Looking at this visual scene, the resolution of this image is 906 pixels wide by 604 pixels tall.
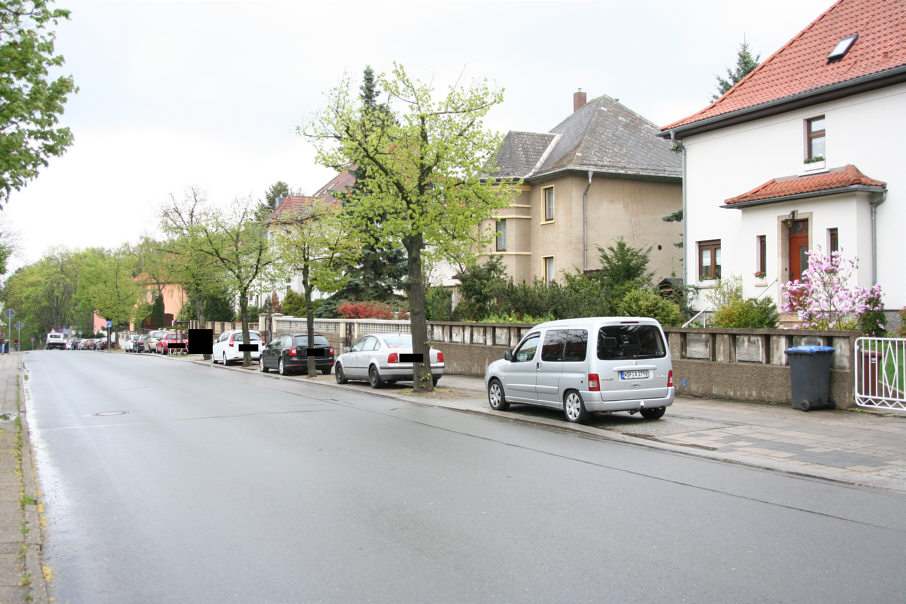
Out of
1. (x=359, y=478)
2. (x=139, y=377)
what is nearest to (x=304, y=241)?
(x=139, y=377)

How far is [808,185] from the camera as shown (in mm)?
20797

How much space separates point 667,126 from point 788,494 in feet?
68.9

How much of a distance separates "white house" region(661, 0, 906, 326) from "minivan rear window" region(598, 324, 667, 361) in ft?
35.0

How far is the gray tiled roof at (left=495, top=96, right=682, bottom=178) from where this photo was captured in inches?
1383

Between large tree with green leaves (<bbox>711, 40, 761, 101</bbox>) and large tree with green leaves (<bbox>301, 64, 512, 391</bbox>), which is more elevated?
large tree with green leaves (<bbox>711, 40, 761, 101</bbox>)

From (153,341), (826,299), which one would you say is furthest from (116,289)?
(826,299)

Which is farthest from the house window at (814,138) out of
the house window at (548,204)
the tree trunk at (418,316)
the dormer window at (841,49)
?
the house window at (548,204)

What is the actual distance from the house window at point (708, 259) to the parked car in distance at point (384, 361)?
10986 mm

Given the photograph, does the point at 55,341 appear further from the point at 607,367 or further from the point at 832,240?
the point at 607,367

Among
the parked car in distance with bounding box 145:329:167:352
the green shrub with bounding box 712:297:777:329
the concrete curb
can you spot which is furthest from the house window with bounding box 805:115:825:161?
the parked car in distance with bounding box 145:329:167:352

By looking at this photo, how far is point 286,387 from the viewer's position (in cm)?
2089

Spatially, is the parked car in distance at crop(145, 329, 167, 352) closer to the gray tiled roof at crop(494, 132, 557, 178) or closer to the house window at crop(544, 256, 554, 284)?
the gray tiled roof at crop(494, 132, 557, 178)

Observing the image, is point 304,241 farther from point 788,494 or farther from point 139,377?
point 788,494

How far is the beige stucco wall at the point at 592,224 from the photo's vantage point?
3469cm
